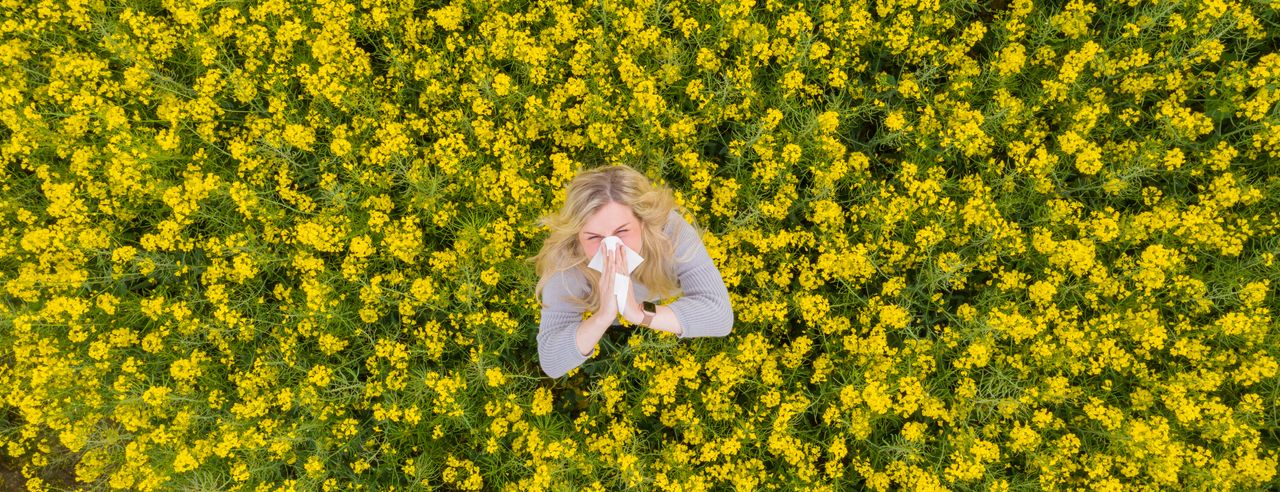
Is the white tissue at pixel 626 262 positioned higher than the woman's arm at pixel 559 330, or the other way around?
the white tissue at pixel 626 262

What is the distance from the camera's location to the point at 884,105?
5.30 metres

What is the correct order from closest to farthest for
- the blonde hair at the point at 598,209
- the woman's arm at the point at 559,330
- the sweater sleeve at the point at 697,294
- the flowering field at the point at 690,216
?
the blonde hair at the point at 598,209 → the woman's arm at the point at 559,330 → the sweater sleeve at the point at 697,294 → the flowering field at the point at 690,216

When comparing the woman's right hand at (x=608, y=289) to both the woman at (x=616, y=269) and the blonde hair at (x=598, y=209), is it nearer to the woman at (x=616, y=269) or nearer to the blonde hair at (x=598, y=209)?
the woman at (x=616, y=269)

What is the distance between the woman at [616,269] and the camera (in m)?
3.32

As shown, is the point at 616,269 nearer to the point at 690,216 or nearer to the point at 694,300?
the point at 694,300

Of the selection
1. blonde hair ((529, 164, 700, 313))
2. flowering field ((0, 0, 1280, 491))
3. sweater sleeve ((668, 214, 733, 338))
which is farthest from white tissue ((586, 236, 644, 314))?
flowering field ((0, 0, 1280, 491))

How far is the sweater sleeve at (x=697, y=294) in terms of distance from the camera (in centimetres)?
385

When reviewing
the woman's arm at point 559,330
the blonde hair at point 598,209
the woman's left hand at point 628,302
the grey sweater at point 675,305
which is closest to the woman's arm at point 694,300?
the grey sweater at point 675,305

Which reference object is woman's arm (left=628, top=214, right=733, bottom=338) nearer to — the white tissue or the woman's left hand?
the woman's left hand

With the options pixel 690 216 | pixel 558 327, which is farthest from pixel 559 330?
pixel 690 216

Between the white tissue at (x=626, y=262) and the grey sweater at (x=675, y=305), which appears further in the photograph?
the grey sweater at (x=675, y=305)

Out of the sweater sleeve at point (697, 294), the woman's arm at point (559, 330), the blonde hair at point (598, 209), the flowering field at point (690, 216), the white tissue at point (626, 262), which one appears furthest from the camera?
the flowering field at point (690, 216)

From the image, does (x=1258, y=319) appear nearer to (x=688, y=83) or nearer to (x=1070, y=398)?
(x=1070, y=398)

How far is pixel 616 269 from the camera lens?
3.16 metres
